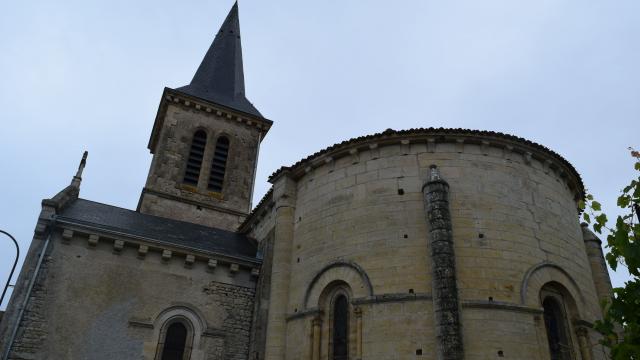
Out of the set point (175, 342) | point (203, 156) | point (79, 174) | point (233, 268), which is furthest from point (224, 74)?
point (175, 342)

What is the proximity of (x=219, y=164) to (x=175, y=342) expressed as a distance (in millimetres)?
11455

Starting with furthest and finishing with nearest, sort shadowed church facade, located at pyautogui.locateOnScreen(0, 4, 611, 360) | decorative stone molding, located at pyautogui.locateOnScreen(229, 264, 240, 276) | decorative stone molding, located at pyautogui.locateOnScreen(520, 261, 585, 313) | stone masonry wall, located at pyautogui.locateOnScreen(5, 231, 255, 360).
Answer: decorative stone molding, located at pyautogui.locateOnScreen(229, 264, 240, 276) → stone masonry wall, located at pyautogui.locateOnScreen(5, 231, 255, 360) → decorative stone molding, located at pyautogui.locateOnScreen(520, 261, 585, 313) → shadowed church facade, located at pyautogui.locateOnScreen(0, 4, 611, 360)

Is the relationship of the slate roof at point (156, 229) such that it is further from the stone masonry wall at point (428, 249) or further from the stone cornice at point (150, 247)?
the stone masonry wall at point (428, 249)

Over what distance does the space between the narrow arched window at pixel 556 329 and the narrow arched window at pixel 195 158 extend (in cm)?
1525

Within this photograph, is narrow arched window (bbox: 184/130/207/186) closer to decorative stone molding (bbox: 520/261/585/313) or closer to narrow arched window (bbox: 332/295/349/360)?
narrow arched window (bbox: 332/295/349/360)

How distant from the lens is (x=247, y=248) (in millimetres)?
14539

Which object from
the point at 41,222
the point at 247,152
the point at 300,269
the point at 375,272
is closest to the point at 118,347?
the point at 41,222

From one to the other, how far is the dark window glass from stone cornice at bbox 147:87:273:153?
42.1 ft

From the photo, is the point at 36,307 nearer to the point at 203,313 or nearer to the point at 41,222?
the point at 41,222

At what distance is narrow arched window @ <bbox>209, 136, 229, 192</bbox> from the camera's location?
2141cm

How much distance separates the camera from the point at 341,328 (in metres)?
10.3

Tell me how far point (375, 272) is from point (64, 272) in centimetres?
730

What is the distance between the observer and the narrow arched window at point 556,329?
9.62 metres

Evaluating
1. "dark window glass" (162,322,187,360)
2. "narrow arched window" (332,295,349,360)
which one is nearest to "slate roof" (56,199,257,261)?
"dark window glass" (162,322,187,360)
